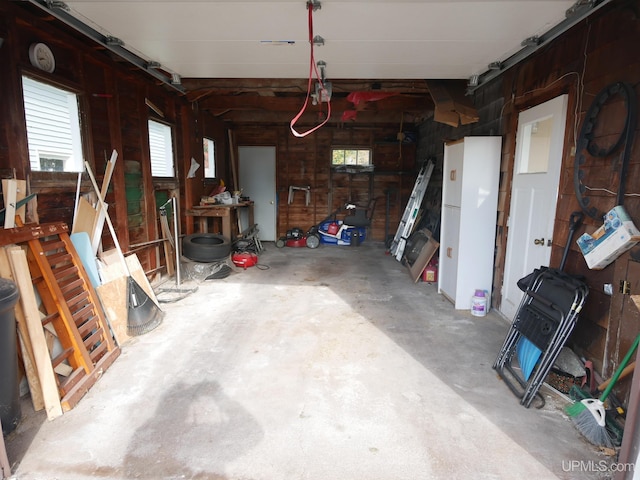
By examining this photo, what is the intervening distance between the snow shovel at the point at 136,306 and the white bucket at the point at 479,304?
Answer: 3.08 meters

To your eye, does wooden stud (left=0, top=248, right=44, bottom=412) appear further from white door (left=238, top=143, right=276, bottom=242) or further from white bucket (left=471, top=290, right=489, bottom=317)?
white door (left=238, top=143, right=276, bottom=242)

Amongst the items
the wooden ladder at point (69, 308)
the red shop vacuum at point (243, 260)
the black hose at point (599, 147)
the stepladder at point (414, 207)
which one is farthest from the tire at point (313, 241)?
the black hose at point (599, 147)

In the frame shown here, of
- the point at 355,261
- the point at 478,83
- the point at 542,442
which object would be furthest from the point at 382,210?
the point at 542,442

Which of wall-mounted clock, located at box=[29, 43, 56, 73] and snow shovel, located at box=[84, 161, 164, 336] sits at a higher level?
wall-mounted clock, located at box=[29, 43, 56, 73]

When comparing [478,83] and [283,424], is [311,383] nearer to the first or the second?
[283,424]

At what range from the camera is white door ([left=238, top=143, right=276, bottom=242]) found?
7.71m

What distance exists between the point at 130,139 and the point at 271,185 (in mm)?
4105

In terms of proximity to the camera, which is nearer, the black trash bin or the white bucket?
the black trash bin

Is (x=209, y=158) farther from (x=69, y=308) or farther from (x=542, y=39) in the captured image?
(x=542, y=39)

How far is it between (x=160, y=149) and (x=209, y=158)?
1.93m

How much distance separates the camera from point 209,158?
6.50 m

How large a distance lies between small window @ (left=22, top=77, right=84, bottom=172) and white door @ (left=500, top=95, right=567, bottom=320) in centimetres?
389
